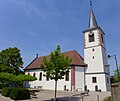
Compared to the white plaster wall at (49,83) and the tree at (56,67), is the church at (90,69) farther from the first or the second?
the tree at (56,67)

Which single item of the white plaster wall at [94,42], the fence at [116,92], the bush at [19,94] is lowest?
the bush at [19,94]

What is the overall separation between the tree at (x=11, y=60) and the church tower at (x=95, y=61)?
18149mm

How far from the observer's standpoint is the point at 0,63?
37750 mm

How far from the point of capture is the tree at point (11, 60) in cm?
3741

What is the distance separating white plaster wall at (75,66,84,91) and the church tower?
0.93 m

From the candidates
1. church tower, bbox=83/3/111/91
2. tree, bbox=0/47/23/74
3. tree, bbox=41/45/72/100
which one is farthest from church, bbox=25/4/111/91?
tree, bbox=41/45/72/100

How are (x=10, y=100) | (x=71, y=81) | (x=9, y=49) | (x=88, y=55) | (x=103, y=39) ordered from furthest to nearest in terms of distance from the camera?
(x=9, y=49)
(x=103, y=39)
(x=88, y=55)
(x=71, y=81)
(x=10, y=100)

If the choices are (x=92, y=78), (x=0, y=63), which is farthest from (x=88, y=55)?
(x=0, y=63)

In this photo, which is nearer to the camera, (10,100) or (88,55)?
(10,100)

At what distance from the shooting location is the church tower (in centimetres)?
3045

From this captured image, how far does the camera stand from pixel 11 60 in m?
38.9

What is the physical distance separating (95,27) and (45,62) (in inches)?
836

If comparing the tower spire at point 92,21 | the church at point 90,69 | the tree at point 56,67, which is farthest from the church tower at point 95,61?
the tree at point 56,67

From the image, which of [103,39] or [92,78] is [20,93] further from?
[103,39]
